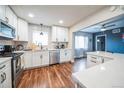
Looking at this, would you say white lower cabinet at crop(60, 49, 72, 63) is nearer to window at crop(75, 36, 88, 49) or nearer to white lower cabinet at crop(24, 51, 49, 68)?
white lower cabinet at crop(24, 51, 49, 68)

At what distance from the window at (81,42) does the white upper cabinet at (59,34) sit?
5.53 ft

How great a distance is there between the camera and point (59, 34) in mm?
4879

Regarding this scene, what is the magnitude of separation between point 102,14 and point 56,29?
2.81 m

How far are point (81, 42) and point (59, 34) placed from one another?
2707 millimetres

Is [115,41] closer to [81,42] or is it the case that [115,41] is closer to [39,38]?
[81,42]

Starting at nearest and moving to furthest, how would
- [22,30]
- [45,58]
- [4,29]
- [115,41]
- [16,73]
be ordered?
[4,29]
[16,73]
[22,30]
[45,58]
[115,41]

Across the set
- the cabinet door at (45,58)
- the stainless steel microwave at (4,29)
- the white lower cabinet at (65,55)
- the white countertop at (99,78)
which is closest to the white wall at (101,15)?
the white countertop at (99,78)

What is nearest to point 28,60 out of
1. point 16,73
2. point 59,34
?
point 16,73

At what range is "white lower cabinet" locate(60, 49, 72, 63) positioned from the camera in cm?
469

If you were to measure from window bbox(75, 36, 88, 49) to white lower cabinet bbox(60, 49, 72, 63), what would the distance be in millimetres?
1804

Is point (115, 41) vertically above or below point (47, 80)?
above

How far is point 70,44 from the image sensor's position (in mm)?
5074

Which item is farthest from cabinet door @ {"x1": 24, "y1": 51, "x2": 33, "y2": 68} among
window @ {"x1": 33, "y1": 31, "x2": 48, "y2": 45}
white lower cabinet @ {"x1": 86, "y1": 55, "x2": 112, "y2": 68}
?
white lower cabinet @ {"x1": 86, "y1": 55, "x2": 112, "y2": 68}

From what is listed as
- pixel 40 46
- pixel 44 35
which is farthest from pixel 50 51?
pixel 44 35
